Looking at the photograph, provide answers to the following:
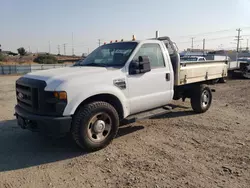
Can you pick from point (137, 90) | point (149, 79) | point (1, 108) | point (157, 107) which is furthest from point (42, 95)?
point (1, 108)

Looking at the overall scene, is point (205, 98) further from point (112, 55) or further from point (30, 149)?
point (30, 149)

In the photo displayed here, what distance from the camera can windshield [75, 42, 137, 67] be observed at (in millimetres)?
4578

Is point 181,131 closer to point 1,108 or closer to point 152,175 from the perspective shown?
point 152,175

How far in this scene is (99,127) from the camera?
4.06m

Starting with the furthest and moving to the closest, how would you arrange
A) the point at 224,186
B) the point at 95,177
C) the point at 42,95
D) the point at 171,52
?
the point at 171,52 < the point at 42,95 < the point at 95,177 < the point at 224,186

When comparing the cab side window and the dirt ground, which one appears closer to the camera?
the dirt ground

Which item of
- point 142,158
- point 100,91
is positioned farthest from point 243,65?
point 100,91

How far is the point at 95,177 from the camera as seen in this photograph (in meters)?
3.23

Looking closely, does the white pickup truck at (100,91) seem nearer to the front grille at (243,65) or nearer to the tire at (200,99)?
the tire at (200,99)

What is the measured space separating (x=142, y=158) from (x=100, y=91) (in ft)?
4.43

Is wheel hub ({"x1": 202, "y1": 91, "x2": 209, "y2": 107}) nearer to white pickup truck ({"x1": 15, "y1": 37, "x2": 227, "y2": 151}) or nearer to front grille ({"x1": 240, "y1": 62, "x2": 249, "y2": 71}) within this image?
white pickup truck ({"x1": 15, "y1": 37, "x2": 227, "y2": 151})

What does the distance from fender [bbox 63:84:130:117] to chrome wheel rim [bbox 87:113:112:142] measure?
1.31 feet

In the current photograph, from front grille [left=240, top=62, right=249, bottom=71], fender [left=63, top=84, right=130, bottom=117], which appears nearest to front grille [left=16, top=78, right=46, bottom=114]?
fender [left=63, top=84, right=130, bottom=117]

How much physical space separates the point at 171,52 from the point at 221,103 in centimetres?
362
